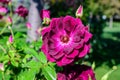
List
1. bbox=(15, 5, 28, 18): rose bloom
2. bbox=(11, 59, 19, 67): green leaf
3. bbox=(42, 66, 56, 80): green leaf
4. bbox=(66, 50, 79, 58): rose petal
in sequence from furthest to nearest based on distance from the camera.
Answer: bbox=(15, 5, 28, 18): rose bloom < bbox=(11, 59, 19, 67): green leaf < bbox=(42, 66, 56, 80): green leaf < bbox=(66, 50, 79, 58): rose petal

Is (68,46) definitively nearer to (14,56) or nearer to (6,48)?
(14,56)

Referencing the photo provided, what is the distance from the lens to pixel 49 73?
1.80 m

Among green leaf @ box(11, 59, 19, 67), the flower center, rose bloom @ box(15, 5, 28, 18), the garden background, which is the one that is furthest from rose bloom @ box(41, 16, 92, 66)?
rose bloom @ box(15, 5, 28, 18)

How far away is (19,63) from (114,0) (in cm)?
4279

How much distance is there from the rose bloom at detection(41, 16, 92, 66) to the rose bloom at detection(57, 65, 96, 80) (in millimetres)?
64

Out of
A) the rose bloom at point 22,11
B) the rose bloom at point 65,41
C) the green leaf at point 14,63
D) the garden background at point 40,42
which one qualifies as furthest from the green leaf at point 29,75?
the rose bloom at point 22,11

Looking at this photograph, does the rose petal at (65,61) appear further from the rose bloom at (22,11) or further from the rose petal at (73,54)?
the rose bloom at (22,11)

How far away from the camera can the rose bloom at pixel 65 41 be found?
1.45 meters

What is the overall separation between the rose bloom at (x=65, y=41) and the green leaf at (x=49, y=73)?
0.27 m

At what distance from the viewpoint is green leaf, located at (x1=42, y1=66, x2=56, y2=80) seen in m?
1.78

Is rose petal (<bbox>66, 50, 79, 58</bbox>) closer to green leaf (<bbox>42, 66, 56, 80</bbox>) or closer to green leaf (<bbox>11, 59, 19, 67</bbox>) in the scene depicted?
green leaf (<bbox>42, 66, 56, 80</bbox>)

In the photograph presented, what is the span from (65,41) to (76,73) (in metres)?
0.12

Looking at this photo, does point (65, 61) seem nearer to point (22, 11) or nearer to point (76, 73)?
point (76, 73)

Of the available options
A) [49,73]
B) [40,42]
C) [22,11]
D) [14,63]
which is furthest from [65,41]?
[22,11]
